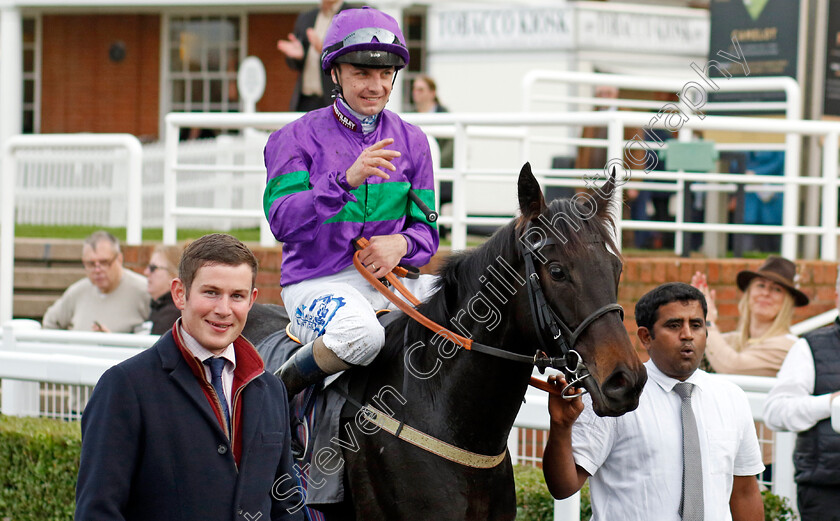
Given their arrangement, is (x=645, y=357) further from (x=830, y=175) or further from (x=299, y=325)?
(x=299, y=325)

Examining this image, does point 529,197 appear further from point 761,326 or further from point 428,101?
point 428,101

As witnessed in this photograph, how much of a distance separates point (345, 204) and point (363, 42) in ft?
1.84

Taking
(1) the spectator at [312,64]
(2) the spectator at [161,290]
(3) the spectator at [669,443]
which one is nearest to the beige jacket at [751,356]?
(3) the spectator at [669,443]

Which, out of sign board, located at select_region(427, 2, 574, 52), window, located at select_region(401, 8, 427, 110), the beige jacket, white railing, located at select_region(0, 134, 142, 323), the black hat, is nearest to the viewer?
the beige jacket

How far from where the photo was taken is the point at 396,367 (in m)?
3.73

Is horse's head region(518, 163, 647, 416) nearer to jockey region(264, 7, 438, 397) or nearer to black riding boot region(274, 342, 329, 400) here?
jockey region(264, 7, 438, 397)

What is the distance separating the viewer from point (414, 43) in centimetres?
1692

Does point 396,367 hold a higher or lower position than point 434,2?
lower

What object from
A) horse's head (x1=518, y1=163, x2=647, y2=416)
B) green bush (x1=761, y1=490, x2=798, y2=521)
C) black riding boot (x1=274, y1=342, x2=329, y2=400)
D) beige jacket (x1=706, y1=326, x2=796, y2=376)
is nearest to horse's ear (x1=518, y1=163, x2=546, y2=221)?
horse's head (x1=518, y1=163, x2=647, y2=416)

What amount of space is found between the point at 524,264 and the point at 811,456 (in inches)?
67.9

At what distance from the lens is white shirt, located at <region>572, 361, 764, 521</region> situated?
3.33 metres

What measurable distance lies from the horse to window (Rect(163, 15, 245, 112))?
1518cm

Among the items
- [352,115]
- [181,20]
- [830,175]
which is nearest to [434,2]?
[181,20]

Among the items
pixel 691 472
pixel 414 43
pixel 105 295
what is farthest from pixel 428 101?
pixel 414 43
